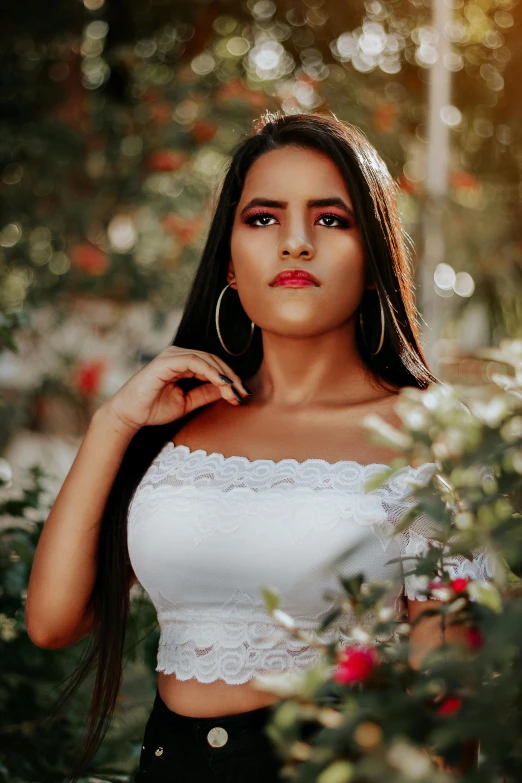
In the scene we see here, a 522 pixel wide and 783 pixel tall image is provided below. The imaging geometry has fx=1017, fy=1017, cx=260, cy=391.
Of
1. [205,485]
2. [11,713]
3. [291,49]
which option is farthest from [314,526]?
[291,49]

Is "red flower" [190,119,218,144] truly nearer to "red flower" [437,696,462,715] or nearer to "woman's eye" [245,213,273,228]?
"woman's eye" [245,213,273,228]

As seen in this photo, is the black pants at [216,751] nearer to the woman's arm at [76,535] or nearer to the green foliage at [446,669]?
the woman's arm at [76,535]

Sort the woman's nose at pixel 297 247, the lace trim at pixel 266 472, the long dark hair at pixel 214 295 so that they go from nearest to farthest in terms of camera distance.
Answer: the lace trim at pixel 266 472, the woman's nose at pixel 297 247, the long dark hair at pixel 214 295

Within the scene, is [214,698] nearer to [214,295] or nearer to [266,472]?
[266,472]

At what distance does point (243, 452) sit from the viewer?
2004mm

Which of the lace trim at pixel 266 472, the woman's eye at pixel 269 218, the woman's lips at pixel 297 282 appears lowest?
the lace trim at pixel 266 472

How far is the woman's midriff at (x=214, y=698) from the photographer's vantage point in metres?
1.75

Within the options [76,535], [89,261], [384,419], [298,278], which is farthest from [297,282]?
[89,261]

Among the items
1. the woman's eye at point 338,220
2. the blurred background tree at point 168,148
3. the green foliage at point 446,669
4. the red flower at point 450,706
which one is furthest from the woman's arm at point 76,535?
the blurred background tree at point 168,148

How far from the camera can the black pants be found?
1.69 metres

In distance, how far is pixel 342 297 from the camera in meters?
2.00

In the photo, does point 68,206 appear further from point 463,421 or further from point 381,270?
point 463,421

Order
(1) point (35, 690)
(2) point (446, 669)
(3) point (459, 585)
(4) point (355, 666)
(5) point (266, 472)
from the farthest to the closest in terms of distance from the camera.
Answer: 1. (1) point (35, 690)
2. (5) point (266, 472)
3. (3) point (459, 585)
4. (4) point (355, 666)
5. (2) point (446, 669)

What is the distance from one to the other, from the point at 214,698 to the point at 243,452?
18.7 inches
